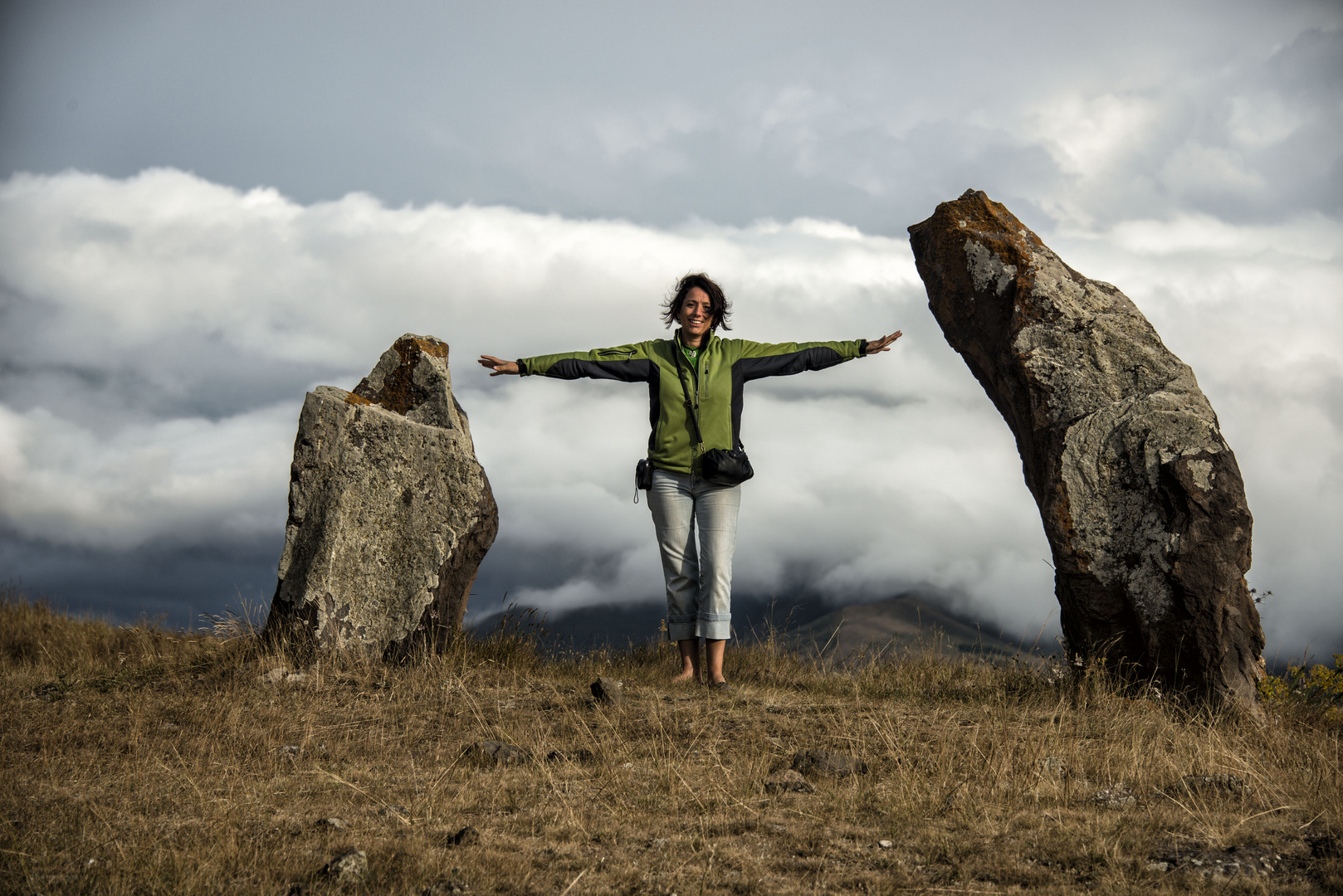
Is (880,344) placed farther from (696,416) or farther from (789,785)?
(789,785)

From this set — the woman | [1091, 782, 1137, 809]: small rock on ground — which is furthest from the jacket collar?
[1091, 782, 1137, 809]: small rock on ground

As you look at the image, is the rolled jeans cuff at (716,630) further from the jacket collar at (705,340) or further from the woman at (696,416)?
the jacket collar at (705,340)

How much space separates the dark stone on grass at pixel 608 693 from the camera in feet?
18.6

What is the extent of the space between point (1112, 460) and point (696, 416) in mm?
2749

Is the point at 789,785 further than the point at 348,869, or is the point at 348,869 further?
the point at 789,785

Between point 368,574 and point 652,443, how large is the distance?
233 centimetres

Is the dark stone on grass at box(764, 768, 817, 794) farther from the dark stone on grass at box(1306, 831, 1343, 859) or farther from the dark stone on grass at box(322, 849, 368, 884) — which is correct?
the dark stone on grass at box(1306, 831, 1343, 859)

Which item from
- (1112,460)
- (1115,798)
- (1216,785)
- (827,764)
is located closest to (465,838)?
(827,764)

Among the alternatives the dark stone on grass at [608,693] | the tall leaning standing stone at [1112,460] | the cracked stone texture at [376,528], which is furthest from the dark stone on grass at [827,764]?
the cracked stone texture at [376,528]

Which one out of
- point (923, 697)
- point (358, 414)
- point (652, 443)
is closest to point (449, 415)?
point (358, 414)

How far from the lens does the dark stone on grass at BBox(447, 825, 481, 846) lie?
11.2 feet

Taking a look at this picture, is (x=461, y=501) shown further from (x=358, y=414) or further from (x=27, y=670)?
(x=27, y=670)

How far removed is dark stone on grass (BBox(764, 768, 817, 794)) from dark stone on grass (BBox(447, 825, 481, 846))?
1.29 metres

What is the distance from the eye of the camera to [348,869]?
10.1 feet
